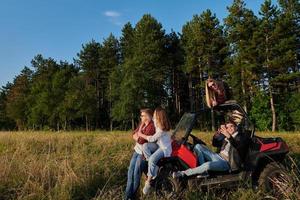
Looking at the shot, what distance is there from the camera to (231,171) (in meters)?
6.71

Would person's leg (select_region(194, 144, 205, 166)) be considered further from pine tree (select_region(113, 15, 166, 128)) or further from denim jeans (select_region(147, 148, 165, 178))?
pine tree (select_region(113, 15, 166, 128))

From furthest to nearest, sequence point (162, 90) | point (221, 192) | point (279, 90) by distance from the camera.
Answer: point (162, 90) → point (279, 90) → point (221, 192)

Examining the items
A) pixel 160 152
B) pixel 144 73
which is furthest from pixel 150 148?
pixel 144 73

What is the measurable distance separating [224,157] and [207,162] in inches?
19.3

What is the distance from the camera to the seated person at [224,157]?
6.53 m

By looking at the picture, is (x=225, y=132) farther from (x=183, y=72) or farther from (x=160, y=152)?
(x=183, y=72)

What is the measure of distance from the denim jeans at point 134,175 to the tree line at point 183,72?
77.6ft

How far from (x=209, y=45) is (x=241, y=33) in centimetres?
529

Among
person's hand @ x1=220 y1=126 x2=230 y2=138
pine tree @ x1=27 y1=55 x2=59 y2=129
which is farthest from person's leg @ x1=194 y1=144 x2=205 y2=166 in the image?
pine tree @ x1=27 y1=55 x2=59 y2=129

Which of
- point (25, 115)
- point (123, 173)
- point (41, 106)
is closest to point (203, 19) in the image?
point (41, 106)

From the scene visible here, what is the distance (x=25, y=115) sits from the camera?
62.4 m

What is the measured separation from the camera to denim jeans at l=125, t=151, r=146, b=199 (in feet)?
21.2

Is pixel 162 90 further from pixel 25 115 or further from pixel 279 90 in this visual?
pixel 25 115

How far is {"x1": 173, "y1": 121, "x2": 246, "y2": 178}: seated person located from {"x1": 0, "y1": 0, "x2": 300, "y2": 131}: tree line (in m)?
24.0
